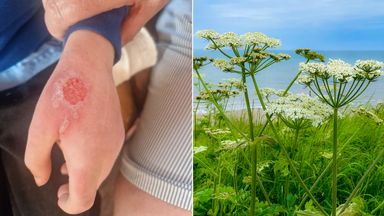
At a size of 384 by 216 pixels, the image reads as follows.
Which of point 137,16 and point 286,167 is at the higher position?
point 137,16

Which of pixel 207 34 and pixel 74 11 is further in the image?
pixel 207 34

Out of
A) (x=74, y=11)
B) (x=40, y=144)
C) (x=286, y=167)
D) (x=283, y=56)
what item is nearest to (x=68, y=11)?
(x=74, y=11)

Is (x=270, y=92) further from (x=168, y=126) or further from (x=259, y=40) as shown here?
(x=168, y=126)

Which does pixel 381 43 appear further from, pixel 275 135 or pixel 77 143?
pixel 77 143

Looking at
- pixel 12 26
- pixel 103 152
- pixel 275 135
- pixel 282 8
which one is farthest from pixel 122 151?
pixel 282 8

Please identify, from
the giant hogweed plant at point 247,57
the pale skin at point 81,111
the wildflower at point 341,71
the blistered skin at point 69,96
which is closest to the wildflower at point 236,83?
the giant hogweed plant at point 247,57
